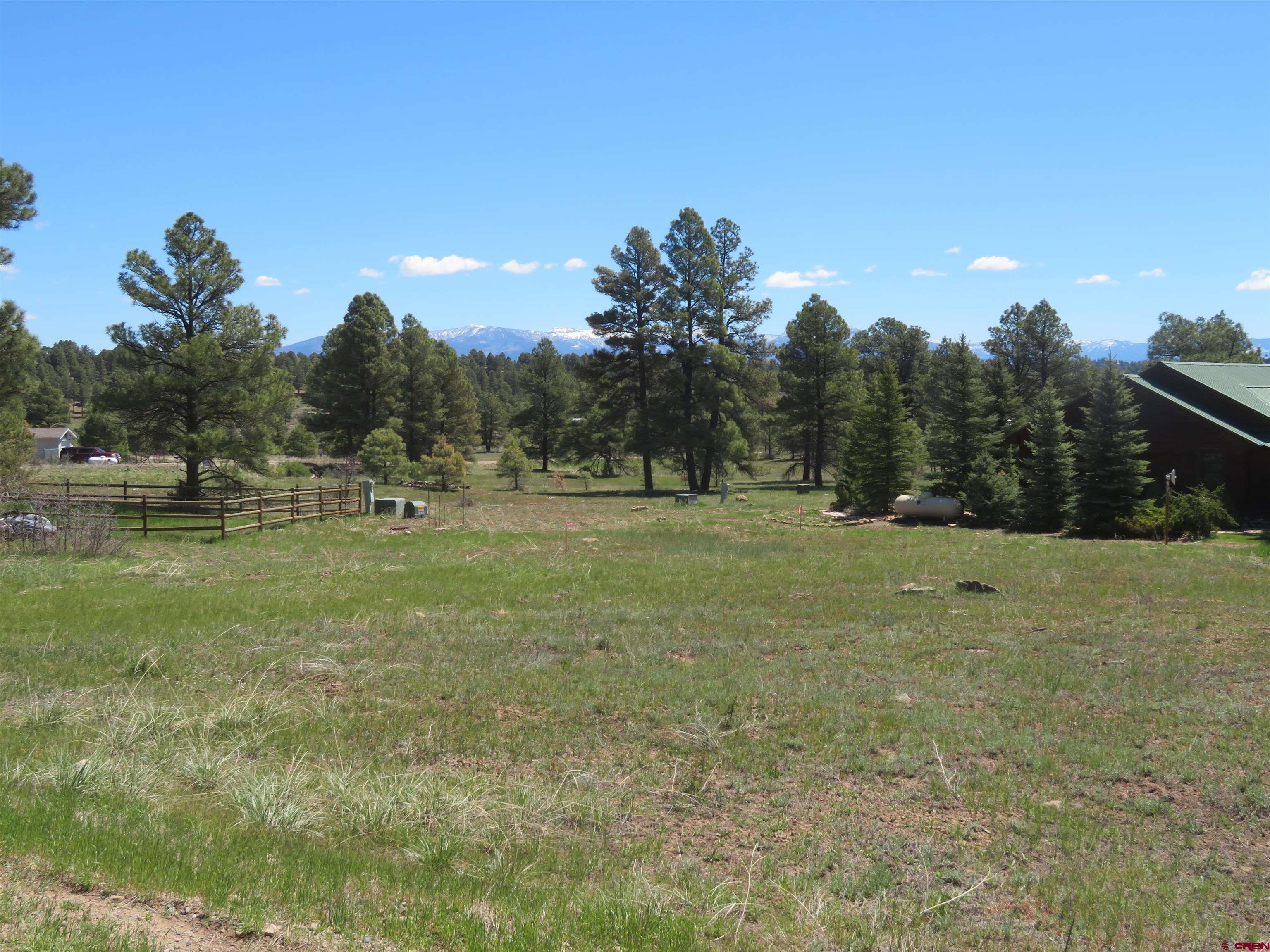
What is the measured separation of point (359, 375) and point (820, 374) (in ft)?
101

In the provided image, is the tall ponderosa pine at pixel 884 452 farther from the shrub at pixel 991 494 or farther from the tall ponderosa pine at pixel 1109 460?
the tall ponderosa pine at pixel 1109 460

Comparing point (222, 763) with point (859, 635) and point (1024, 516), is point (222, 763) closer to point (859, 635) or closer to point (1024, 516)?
point (859, 635)

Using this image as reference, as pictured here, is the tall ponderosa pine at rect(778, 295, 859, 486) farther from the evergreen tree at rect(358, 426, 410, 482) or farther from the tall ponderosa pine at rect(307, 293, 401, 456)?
the tall ponderosa pine at rect(307, 293, 401, 456)

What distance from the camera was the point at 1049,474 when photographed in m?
28.9

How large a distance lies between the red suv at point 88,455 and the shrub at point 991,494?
210 feet

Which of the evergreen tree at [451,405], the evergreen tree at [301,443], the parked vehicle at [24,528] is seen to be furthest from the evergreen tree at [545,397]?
the parked vehicle at [24,528]

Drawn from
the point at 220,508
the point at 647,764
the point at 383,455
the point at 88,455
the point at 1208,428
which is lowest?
the point at 647,764

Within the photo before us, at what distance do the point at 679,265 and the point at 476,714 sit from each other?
144 feet

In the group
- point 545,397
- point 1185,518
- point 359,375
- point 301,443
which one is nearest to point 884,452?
point 1185,518

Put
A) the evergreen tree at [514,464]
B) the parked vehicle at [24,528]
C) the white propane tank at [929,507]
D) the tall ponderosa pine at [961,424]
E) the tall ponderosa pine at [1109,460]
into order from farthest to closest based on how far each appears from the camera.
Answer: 1. the evergreen tree at [514,464]
2. the tall ponderosa pine at [961,424]
3. the white propane tank at [929,507]
4. the tall ponderosa pine at [1109,460]
5. the parked vehicle at [24,528]

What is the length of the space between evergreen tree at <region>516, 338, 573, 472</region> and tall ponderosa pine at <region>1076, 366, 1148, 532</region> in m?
52.6

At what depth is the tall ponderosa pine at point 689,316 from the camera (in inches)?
1921

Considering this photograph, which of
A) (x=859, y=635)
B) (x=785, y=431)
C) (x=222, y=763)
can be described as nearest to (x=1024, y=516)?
(x=859, y=635)

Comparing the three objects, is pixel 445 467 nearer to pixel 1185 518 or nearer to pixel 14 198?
pixel 14 198
